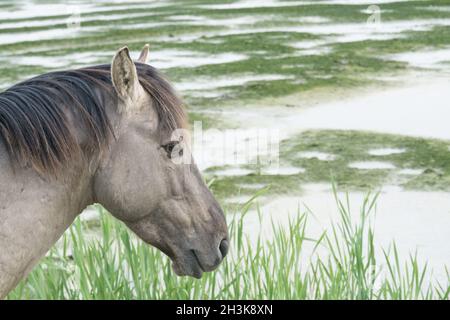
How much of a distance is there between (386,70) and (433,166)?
2609 mm

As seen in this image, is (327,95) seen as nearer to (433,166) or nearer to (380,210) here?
(433,166)

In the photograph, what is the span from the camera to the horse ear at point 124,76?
2260mm

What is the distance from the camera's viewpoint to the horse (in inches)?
89.4

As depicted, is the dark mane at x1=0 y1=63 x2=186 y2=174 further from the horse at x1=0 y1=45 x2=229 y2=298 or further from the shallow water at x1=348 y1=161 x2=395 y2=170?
the shallow water at x1=348 y1=161 x2=395 y2=170

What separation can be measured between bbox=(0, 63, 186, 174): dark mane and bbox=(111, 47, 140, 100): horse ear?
0.11 ft

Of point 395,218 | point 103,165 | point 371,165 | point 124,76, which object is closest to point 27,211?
point 103,165

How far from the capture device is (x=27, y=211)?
228cm

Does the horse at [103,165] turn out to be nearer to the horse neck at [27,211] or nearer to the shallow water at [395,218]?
the horse neck at [27,211]

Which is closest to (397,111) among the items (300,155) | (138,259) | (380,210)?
(300,155)

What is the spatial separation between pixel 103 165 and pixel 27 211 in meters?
0.18

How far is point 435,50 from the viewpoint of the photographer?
28.5ft
